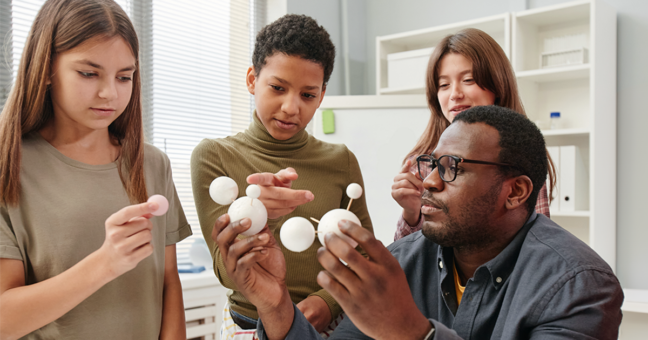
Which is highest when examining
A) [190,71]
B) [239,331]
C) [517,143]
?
[190,71]

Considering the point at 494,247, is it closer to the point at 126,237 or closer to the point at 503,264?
the point at 503,264

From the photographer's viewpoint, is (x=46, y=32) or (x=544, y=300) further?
(x=46, y=32)

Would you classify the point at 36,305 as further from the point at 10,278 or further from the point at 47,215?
the point at 47,215

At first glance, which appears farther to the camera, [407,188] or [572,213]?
[572,213]

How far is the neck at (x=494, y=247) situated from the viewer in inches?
Result: 44.7

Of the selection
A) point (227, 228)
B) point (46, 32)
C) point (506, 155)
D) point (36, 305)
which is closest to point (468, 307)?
point (506, 155)

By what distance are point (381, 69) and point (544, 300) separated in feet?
9.63

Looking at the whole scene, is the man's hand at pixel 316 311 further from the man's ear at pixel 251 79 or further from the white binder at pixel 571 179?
the white binder at pixel 571 179

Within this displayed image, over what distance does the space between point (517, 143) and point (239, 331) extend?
0.83 metres

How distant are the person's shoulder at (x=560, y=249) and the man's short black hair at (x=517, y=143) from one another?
0.26 ft

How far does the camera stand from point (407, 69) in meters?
3.49

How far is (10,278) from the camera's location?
1028 millimetres

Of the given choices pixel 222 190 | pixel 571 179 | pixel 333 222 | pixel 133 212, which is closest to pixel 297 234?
pixel 333 222

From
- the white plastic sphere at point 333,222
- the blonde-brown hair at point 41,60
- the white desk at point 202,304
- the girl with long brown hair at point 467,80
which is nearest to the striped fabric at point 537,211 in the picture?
the girl with long brown hair at point 467,80
